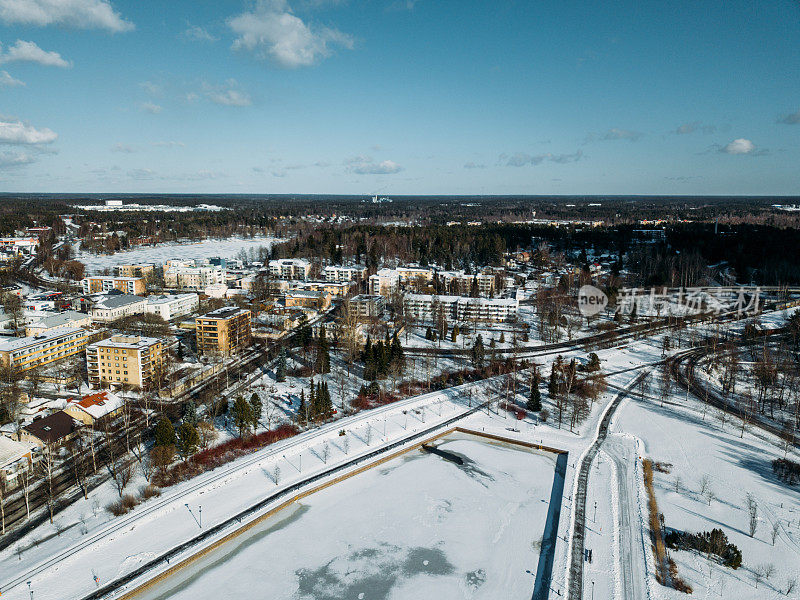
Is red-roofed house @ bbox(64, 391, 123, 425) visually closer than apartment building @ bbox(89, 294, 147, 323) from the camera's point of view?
Yes

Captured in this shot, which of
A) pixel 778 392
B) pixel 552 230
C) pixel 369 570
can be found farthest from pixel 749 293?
pixel 369 570

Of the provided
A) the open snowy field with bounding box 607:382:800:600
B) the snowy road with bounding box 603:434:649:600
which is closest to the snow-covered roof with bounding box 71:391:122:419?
the snowy road with bounding box 603:434:649:600

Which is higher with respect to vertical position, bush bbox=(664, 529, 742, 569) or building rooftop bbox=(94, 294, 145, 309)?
building rooftop bbox=(94, 294, 145, 309)

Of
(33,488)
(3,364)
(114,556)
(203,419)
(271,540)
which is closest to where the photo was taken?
(114,556)

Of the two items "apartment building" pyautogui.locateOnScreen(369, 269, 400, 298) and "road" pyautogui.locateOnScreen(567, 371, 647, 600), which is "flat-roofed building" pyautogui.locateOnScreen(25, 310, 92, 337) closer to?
"apartment building" pyautogui.locateOnScreen(369, 269, 400, 298)

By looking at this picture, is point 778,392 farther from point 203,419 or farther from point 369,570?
point 203,419
